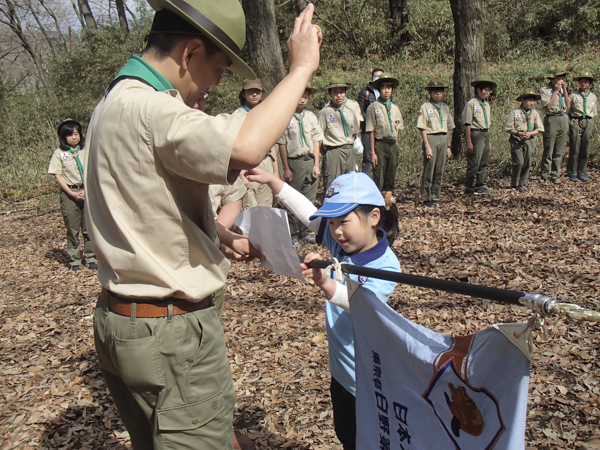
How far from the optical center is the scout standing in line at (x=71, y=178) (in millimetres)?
8195

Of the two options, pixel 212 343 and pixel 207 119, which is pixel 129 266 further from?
pixel 207 119

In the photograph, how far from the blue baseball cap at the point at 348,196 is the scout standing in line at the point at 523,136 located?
28.9 feet

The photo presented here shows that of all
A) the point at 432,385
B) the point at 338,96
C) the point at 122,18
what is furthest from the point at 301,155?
the point at 122,18

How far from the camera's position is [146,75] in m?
1.74

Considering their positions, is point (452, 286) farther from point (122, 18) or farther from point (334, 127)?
point (122, 18)

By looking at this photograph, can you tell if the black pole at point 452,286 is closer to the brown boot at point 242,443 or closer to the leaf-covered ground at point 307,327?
the brown boot at point 242,443

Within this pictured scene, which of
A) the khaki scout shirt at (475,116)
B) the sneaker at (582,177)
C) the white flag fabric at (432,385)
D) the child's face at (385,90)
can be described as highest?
the child's face at (385,90)

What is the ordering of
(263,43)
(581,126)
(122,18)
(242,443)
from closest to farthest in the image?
(242,443) → (263,43) → (581,126) → (122,18)

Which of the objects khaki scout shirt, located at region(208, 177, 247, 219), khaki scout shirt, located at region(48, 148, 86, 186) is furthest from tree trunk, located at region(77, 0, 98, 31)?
khaki scout shirt, located at region(208, 177, 247, 219)

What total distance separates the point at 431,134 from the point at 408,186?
2.02 metres

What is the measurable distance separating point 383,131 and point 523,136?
9.95 ft

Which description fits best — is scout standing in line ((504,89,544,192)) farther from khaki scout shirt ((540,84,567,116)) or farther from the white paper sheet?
the white paper sheet

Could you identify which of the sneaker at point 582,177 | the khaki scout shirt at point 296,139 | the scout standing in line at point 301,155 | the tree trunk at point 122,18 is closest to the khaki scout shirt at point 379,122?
the scout standing in line at point 301,155

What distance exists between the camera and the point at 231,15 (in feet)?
5.71
